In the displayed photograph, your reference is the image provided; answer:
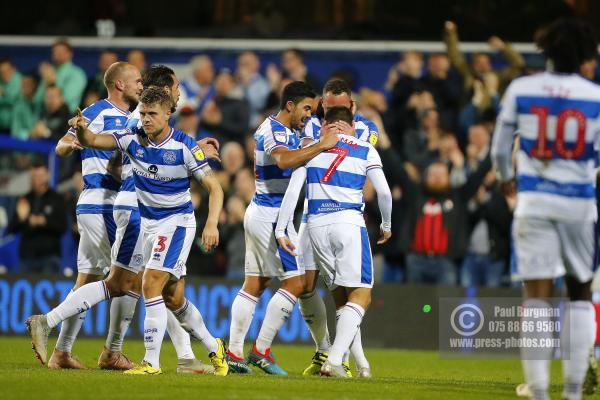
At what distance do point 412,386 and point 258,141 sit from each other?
9.33 feet

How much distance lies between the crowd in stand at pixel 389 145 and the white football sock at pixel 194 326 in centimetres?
650

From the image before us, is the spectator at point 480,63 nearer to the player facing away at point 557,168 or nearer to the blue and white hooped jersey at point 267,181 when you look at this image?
the blue and white hooped jersey at point 267,181

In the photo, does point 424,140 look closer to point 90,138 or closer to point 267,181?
point 267,181

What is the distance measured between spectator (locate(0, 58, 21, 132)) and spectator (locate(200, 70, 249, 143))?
3.25 meters

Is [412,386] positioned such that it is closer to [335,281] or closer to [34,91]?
[335,281]

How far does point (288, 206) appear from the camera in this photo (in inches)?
420

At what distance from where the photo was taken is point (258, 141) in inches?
444

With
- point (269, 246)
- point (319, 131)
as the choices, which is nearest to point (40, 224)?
point (269, 246)

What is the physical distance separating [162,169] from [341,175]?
160 cm

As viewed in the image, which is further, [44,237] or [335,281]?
[44,237]

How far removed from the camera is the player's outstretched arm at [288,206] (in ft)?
34.9

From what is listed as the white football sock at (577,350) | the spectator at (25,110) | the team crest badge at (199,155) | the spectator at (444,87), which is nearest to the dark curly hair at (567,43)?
the white football sock at (577,350)

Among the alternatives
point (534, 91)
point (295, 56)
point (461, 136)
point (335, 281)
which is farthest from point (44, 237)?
point (534, 91)

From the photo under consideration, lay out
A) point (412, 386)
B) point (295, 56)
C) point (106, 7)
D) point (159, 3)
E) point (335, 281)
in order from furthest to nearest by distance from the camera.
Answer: point (159, 3), point (106, 7), point (295, 56), point (335, 281), point (412, 386)
